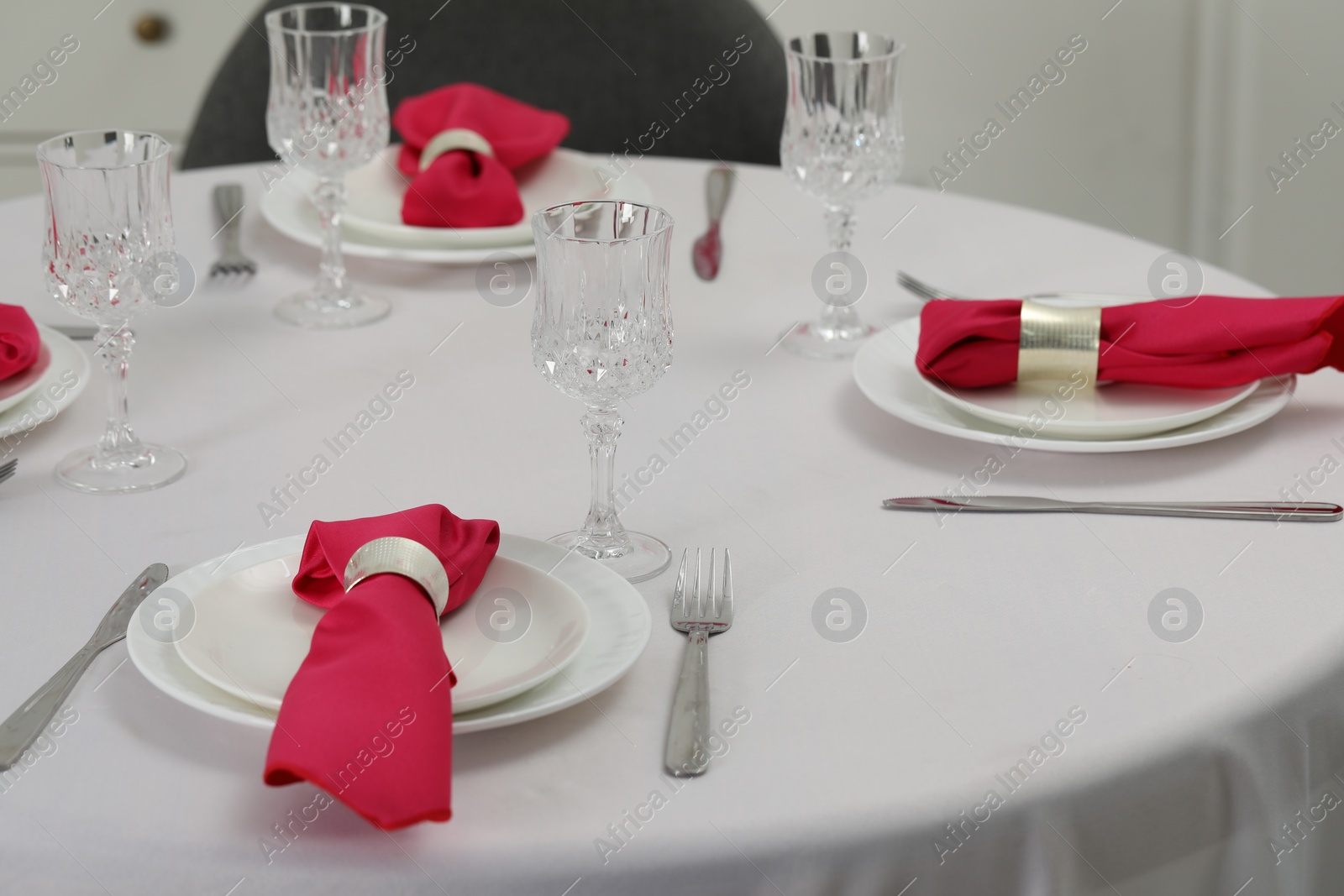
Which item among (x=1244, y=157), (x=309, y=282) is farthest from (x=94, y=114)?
(x=1244, y=157)

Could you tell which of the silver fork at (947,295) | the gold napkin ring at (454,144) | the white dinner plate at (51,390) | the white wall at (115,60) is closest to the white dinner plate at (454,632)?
the white dinner plate at (51,390)

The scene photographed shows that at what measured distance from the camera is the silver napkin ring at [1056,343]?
3.05ft

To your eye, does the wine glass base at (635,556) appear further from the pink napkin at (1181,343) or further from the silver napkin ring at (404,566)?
the pink napkin at (1181,343)

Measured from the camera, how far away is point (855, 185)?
1.12 m

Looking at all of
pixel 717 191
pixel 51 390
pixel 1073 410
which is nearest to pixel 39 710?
pixel 51 390

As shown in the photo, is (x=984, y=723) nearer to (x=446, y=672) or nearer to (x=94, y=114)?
(x=446, y=672)

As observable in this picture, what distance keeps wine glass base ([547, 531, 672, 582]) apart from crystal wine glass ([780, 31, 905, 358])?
1.16 feet

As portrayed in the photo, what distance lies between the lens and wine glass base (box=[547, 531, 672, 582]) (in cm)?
75

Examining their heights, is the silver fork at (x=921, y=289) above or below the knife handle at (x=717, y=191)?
below

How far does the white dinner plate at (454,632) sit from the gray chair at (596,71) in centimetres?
139

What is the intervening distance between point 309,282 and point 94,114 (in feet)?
6.78

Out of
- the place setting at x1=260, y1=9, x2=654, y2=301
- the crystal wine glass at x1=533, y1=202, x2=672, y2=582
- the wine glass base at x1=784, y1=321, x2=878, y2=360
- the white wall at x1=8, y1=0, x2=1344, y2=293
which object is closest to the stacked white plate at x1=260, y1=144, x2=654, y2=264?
the place setting at x1=260, y1=9, x2=654, y2=301

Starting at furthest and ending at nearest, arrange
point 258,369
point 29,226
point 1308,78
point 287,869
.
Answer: point 1308,78 → point 29,226 → point 258,369 → point 287,869

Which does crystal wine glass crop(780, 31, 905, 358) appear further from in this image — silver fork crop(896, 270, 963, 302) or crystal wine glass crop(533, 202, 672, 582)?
crystal wine glass crop(533, 202, 672, 582)
